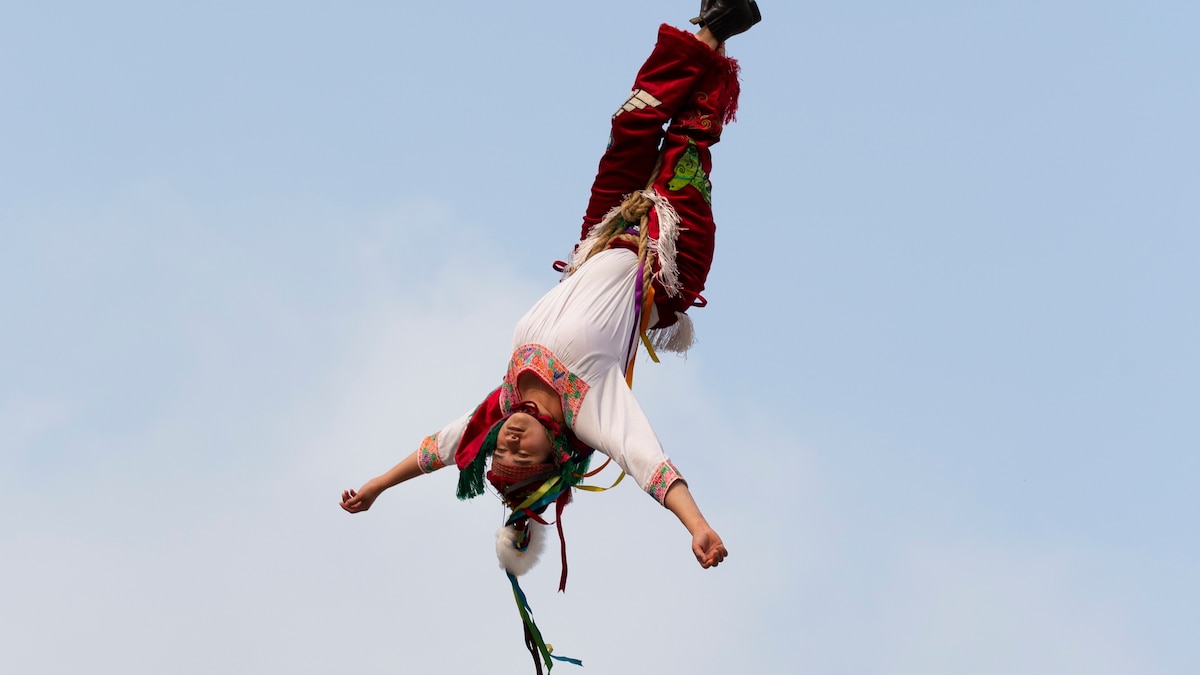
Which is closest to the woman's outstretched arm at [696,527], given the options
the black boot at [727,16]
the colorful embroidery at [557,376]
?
the colorful embroidery at [557,376]

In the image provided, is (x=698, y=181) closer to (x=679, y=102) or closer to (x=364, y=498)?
(x=679, y=102)

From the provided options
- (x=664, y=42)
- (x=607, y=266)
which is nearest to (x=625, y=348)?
(x=607, y=266)

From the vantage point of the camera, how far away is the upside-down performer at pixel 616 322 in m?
7.43

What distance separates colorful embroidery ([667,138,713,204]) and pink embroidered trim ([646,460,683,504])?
1463 millimetres

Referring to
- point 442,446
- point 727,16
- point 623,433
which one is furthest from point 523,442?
point 727,16

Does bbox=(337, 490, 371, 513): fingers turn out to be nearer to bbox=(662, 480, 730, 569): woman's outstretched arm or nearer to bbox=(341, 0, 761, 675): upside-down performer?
bbox=(341, 0, 761, 675): upside-down performer

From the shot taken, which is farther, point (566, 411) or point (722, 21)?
point (722, 21)

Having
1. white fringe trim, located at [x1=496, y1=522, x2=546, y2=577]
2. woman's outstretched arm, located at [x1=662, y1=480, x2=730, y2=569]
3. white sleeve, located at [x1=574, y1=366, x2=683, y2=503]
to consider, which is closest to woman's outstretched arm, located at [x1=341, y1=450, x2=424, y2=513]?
white fringe trim, located at [x1=496, y1=522, x2=546, y2=577]

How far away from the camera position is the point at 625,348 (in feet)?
25.3

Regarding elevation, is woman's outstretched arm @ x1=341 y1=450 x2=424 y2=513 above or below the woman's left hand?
above

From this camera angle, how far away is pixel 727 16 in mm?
8055

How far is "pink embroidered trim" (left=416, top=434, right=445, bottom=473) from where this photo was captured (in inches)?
311

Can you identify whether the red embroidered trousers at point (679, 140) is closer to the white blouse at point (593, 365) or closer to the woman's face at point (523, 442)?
the white blouse at point (593, 365)

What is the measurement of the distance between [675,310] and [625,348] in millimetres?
534
